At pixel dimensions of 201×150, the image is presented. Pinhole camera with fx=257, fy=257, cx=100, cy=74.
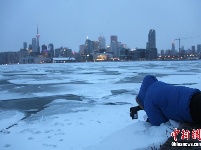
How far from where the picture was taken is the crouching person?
3064 mm

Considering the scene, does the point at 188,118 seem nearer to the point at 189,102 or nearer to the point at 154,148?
the point at 189,102

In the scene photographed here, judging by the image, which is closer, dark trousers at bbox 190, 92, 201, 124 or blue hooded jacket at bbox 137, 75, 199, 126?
dark trousers at bbox 190, 92, 201, 124

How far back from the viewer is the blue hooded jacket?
3.15 meters

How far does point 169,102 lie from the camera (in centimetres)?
337

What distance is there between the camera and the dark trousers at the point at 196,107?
3.00 meters

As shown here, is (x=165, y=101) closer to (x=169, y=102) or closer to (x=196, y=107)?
(x=169, y=102)

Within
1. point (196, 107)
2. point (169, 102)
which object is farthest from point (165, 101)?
point (196, 107)

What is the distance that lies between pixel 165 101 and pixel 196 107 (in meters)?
0.49

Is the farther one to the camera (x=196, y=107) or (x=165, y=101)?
(x=165, y=101)

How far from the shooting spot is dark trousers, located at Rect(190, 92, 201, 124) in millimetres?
2997

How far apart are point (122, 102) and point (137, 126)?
3.61 metres

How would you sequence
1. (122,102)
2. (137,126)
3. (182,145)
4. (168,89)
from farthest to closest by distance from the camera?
(122,102)
(137,126)
(168,89)
(182,145)

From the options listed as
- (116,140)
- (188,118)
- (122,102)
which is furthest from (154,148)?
(122,102)

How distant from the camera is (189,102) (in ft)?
10.00
